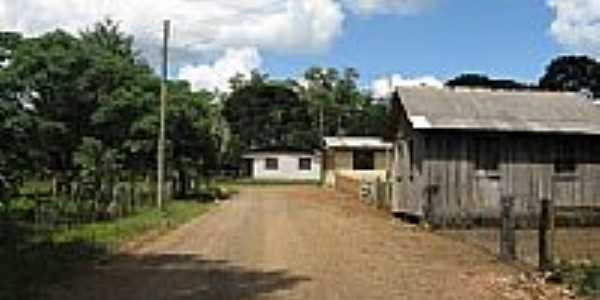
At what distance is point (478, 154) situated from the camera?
1324 inches

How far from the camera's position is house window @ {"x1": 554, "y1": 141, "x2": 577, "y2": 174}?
34500 mm

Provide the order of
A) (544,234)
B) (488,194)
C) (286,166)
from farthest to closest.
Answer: (286,166) → (488,194) → (544,234)

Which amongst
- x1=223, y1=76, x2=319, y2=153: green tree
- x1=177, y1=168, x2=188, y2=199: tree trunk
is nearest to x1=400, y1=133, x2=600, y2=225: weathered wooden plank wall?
x1=177, y1=168, x2=188, y2=199: tree trunk

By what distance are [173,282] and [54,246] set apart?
604 cm

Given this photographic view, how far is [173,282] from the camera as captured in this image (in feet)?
53.9

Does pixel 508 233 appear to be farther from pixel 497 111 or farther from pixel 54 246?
pixel 497 111

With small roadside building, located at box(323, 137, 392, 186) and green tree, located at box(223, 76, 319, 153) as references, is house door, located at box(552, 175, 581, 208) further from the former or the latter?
green tree, located at box(223, 76, 319, 153)

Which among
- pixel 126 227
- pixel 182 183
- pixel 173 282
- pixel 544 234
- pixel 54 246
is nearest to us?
pixel 173 282

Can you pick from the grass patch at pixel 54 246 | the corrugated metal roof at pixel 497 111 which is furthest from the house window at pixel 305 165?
the grass patch at pixel 54 246

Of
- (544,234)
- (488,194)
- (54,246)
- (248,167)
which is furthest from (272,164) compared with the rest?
(544,234)

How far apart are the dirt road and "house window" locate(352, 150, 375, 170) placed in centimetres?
4417

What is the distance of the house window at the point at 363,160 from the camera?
75938 millimetres

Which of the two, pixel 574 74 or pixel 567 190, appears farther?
pixel 574 74

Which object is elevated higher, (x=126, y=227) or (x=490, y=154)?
(x=490, y=154)
